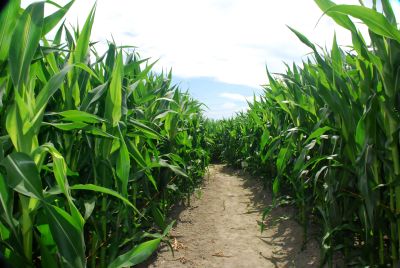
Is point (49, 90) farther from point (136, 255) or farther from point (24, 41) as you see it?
point (136, 255)

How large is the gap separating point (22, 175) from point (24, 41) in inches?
19.1

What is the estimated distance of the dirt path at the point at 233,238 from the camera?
115 inches

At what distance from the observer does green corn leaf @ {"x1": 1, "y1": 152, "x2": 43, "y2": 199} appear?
948 mm

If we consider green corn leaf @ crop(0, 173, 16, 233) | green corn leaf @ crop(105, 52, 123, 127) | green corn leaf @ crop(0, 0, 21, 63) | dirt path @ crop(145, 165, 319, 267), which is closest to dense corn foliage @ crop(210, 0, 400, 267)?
dirt path @ crop(145, 165, 319, 267)

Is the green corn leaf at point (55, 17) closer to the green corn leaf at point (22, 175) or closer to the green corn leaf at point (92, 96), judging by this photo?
the green corn leaf at point (92, 96)

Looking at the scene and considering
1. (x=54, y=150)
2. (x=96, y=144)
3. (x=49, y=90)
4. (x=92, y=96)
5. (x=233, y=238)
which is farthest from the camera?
(x=233, y=238)

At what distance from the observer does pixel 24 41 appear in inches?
44.5

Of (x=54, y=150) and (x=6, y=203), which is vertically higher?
(x=54, y=150)

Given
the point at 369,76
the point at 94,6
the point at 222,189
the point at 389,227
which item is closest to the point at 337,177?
the point at 389,227

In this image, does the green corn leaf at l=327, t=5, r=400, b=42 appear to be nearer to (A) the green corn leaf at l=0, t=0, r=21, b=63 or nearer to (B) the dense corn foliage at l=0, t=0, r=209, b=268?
(B) the dense corn foliage at l=0, t=0, r=209, b=268

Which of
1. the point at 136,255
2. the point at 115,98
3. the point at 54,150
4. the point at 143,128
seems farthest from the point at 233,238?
the point at 54,150

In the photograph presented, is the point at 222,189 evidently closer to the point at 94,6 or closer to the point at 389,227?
the point at 389,227

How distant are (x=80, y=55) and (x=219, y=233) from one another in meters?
2.72

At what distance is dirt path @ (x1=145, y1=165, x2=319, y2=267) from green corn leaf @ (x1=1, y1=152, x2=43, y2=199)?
2.09 meters
